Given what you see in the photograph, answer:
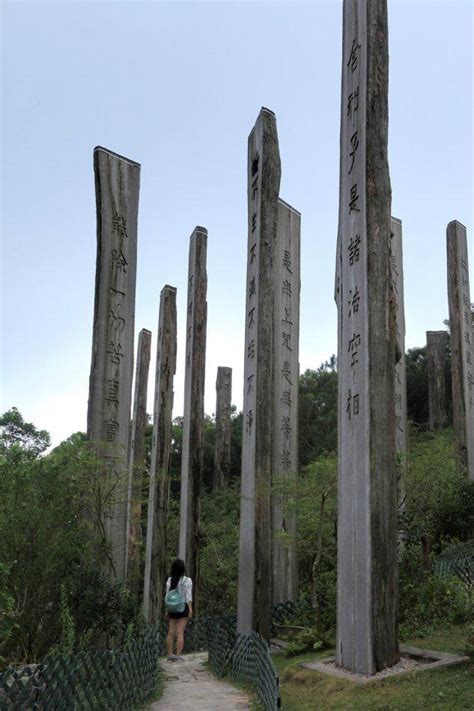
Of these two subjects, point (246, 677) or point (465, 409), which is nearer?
point (246, 677)

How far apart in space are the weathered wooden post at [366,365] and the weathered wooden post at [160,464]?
714 centimetres

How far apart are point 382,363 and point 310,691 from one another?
2789 mm

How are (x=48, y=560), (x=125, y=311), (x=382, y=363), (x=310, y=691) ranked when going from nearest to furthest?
(x=310, y=691) < (x=382, y=363) < (x=48, y=560) < (x=125, y=311)

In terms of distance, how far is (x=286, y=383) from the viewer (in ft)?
40.7

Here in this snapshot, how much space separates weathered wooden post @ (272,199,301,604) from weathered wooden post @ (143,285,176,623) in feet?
8.53

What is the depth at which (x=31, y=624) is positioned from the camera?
262 inches

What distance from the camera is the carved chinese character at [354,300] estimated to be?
21.4ft

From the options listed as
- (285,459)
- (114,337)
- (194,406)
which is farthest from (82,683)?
(194,406)

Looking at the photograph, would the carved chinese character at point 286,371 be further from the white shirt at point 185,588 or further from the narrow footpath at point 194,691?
the narrow footpath at point 194,691

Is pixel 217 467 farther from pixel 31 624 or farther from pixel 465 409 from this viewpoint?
pixel 31 624

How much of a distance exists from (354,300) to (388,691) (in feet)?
10.8

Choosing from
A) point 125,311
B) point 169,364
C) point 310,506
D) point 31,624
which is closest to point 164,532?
point 169,364

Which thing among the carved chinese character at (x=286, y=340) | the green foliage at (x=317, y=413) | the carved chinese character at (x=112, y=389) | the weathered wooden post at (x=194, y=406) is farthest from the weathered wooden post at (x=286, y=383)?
the green foliage at (x=317, y=413)

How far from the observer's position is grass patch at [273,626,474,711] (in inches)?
189
